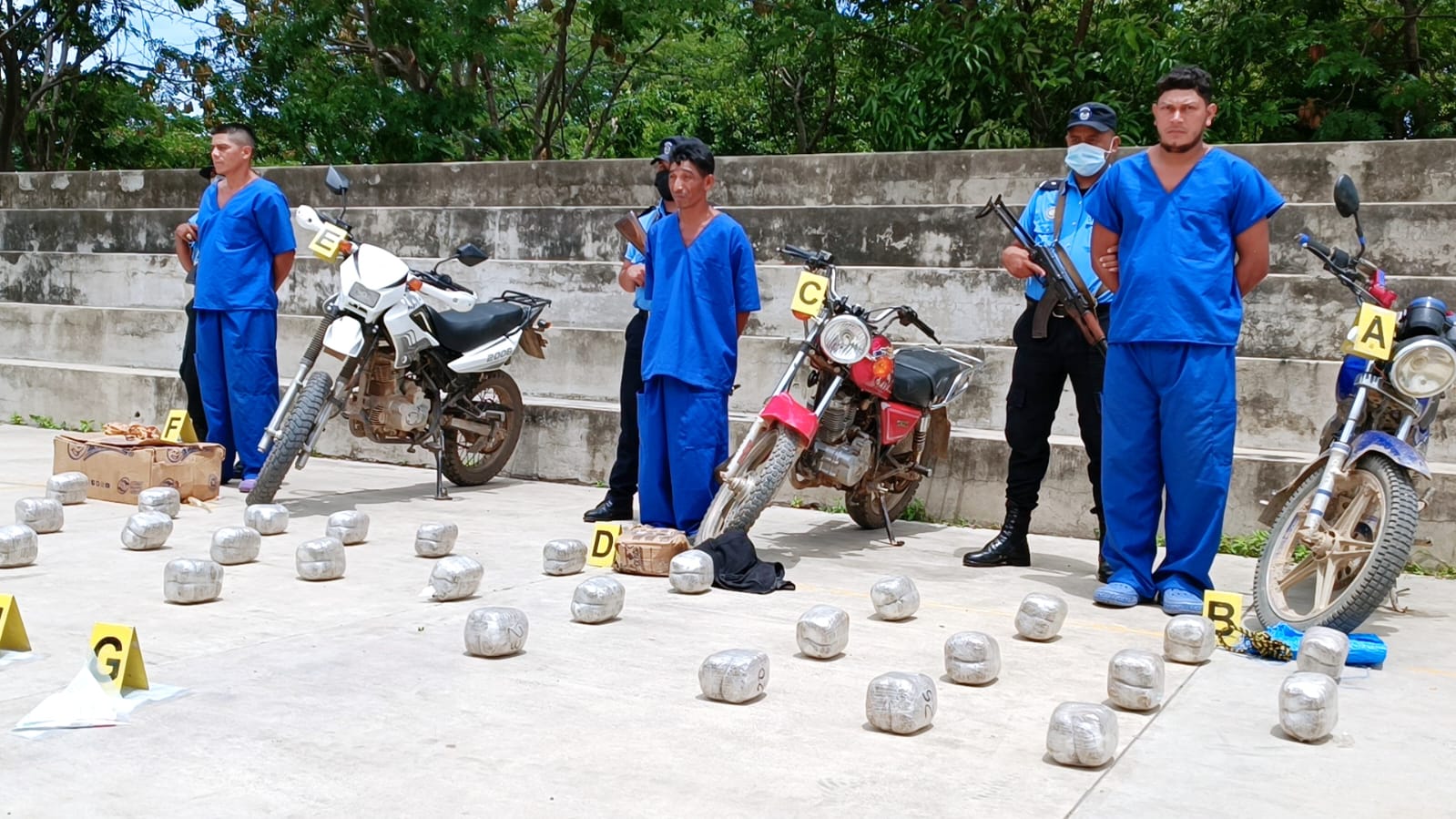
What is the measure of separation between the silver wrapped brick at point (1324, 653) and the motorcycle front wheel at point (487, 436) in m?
4.62

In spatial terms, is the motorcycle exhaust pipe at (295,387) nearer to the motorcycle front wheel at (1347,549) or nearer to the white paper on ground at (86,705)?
the white paper on ground at (86,705)

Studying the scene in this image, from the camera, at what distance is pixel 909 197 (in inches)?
359

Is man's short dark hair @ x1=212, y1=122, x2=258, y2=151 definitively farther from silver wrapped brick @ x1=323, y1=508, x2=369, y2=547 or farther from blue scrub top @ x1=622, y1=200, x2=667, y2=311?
silver wrapped brick @ x1=323, y1=508, x2=369, y2=547

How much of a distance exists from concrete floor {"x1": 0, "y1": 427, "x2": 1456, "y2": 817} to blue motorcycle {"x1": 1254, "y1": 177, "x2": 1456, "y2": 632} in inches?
11.5

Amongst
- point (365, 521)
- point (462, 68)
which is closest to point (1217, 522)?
point (365, 521)

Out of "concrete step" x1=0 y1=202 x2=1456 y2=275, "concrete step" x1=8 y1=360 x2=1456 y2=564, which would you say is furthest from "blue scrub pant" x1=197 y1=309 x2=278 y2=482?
"concrete step" x1=0 y1=202 x2=1456 y2=275

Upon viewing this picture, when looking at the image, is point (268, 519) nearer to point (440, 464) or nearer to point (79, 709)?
point (440, 464)

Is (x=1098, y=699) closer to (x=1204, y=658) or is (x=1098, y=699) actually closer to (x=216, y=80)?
(x=1204, y=658)

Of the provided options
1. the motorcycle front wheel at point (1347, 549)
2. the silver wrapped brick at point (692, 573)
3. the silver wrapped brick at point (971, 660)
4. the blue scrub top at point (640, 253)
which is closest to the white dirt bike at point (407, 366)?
the blue scrub top at point (640, 253)

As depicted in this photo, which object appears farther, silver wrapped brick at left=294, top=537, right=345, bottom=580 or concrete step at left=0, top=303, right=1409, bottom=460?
concrete step at left=0, top=303, right=1409, bottom=460

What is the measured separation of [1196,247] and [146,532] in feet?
12.9

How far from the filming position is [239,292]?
729 centimetres

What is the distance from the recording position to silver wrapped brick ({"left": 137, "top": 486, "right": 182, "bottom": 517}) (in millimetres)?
6211

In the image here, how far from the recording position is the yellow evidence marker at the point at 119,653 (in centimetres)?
346
